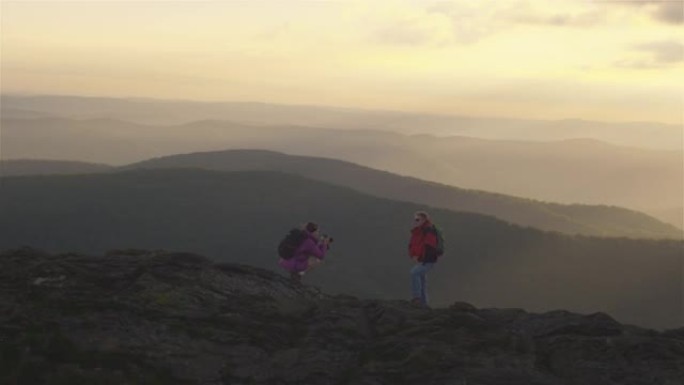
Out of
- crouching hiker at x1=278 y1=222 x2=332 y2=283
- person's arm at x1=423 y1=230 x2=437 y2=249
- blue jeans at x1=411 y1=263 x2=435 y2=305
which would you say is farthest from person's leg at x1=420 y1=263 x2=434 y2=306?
crouching hiker at x1=278 y1=222 x2=332 y2=283

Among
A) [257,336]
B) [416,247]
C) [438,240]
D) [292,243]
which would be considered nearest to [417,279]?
[416,247]

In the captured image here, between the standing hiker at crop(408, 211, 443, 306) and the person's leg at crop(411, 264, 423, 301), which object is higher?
the standing hiker at crop(408, 211, 443, 306)

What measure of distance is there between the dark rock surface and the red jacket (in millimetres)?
3117

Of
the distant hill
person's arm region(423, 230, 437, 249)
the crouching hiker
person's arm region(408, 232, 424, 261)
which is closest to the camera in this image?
the crouching hiker

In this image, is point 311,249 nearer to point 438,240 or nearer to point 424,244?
point 424,244

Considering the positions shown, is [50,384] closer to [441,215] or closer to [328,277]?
[328,277]

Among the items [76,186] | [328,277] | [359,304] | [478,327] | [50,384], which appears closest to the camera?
[50,384]

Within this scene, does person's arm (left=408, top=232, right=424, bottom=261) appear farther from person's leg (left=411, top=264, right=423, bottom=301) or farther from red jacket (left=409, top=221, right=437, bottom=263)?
person's leg (left=411, top=264, right=423, bottom=301)

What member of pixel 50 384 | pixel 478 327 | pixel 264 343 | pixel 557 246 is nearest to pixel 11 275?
pixel 50 384

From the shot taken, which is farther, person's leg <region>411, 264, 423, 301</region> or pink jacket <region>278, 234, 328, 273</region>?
person's leg <region>411, 264, 423, 301</region>

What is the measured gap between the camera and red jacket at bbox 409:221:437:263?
2656 cm

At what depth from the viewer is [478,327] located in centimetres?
2173

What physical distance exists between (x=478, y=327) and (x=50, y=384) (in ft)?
37.5

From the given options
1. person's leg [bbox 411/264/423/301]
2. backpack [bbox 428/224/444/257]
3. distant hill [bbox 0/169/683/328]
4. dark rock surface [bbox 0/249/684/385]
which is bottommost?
distant hill [bbox 0/169/683/328]
